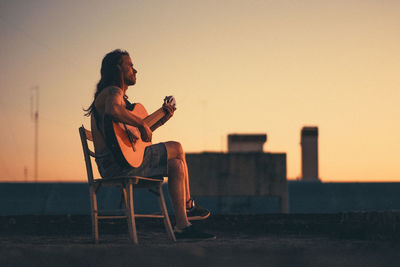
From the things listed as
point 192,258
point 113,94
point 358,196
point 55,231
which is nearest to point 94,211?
point 113,94

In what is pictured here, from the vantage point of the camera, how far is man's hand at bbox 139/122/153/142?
4762 mm

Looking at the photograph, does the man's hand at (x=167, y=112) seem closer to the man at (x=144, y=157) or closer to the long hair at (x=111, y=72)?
the man at (x=144, y=157)

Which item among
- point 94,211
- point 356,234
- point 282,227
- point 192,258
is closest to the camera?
point 192,258

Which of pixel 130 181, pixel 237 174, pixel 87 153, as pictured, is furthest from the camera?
pixel 237 174

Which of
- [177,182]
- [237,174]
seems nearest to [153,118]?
[177,182]

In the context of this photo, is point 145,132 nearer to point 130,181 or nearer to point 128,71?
point 130,181

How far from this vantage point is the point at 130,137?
4.85 meters

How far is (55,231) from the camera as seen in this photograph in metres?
6.77

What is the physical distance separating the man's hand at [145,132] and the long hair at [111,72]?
1.24 feet

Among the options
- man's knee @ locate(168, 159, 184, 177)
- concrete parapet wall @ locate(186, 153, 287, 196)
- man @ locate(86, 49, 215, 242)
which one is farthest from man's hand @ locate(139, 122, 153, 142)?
concrete parapet wall @ locate(186, 153, 287, 196)

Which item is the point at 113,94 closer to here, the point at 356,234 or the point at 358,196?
the point at 356,234

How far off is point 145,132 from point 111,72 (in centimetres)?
53

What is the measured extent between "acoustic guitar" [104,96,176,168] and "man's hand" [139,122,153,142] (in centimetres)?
9

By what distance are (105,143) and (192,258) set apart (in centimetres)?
143
